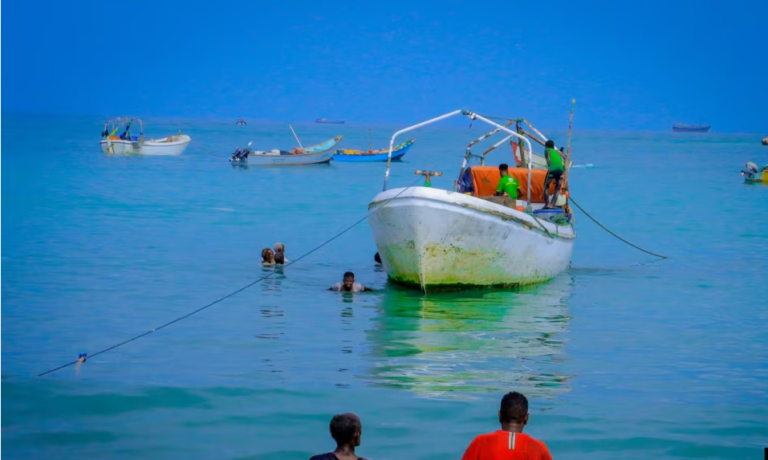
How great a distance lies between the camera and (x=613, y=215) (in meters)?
37.2

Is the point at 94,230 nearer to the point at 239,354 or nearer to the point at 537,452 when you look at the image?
the point at 239,354

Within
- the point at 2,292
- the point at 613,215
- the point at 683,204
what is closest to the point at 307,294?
the point at 2,292

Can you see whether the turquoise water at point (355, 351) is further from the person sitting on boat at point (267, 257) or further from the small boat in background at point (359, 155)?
the small boat in background at point (359, 155)

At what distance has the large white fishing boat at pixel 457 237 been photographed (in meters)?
15.2

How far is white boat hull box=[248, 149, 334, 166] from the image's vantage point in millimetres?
58562

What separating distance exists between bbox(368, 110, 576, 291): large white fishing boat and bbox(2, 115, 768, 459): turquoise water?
18.1 inches

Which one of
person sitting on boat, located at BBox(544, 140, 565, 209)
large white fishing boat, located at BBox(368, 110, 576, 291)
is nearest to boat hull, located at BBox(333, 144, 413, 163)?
person sitting on boat, located at BBox(544, 140, 565, 209)

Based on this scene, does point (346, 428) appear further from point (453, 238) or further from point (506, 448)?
point (453, 238)

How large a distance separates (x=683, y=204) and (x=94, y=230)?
1005 inches

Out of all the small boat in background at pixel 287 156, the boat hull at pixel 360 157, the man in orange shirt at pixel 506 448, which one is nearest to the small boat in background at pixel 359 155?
the boat hull at pixel 360 157

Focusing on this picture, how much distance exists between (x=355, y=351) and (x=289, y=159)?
152 feet

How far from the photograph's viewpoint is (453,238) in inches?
608

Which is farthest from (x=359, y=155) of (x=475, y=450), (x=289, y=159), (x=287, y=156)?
(x=475, y=450)

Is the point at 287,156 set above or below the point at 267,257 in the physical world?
above
